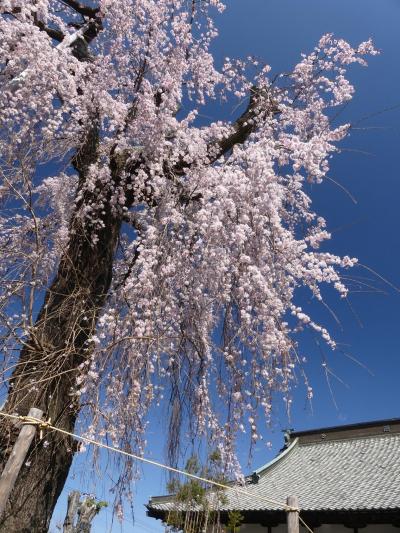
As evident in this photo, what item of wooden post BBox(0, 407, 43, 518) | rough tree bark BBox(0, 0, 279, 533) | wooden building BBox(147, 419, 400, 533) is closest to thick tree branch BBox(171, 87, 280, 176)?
rough tree bark BBox(0, 0, 279, 533)

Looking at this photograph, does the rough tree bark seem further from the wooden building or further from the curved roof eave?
the curved roof eave

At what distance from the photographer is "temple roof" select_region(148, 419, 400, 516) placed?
389 inches

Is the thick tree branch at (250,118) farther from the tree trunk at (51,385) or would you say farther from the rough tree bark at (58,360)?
the tree trunk at (51,385)

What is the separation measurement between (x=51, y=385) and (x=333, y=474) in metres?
11.7

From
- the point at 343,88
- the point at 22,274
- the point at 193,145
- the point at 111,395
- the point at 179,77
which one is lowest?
the point at 111,395

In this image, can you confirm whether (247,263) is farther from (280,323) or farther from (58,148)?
(58,148)

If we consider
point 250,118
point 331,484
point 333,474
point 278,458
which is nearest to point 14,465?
point 250,118

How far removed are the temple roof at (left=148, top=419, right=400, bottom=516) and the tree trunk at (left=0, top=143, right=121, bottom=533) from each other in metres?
6.18

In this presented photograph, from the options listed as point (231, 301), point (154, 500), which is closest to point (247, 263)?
point (231, 301)

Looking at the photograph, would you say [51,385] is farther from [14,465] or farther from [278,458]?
[278,458]

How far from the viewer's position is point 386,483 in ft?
36.6

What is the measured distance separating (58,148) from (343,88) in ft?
11.7

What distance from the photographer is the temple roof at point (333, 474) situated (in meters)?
9.88

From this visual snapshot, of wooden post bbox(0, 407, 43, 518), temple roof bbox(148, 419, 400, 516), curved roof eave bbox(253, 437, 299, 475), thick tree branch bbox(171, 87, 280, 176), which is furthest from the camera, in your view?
curved roof eave bbox(253, 437, 299, 475)
